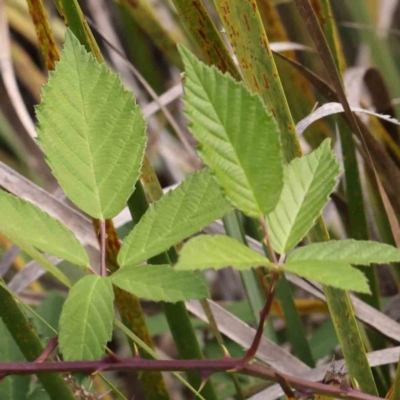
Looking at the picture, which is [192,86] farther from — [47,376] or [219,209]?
[47,376]

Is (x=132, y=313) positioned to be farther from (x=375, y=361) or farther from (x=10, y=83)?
(x=10, y=83)

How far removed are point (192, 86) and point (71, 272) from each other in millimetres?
966

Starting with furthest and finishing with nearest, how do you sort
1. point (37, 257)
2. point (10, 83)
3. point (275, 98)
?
point (10, 83)
point (275, 98)
point (37, 257)

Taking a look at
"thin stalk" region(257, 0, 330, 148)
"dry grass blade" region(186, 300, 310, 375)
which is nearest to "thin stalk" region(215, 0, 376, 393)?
"dry grass blade" region(186, 300, 310, 375)

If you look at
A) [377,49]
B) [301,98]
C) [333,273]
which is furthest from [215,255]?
[377,49]

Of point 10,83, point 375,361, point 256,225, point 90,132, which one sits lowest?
point 375,361

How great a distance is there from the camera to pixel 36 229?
0.32 metres

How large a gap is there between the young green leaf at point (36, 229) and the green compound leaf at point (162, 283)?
0.03 m

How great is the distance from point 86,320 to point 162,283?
0.04m

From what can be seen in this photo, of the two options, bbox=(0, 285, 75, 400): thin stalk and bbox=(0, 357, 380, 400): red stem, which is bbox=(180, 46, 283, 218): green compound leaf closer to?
bbox=(0, 357, 380, 400): red stem

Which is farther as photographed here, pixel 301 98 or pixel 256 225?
pixel 301 98

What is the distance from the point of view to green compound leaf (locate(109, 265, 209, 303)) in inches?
11.7

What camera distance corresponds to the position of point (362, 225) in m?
0.74

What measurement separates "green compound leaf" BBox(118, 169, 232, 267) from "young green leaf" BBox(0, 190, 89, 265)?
0.02 meters
